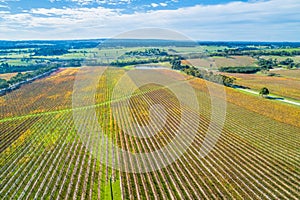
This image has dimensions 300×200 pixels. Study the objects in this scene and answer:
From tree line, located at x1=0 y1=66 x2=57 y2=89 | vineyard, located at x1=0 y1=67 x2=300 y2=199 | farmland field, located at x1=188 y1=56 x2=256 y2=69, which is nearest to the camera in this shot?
vineyard, located at x1=0 y1=67 x2=300 y2=199

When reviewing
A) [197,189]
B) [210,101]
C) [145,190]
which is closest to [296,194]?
[197,189]

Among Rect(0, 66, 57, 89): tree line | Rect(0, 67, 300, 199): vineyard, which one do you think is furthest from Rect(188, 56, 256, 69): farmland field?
Rect(0, 66, 57, 89): tree line

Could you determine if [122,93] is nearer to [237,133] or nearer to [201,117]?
[201,117]

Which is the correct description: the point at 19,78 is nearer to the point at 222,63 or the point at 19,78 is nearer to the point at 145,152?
the point at 145,152

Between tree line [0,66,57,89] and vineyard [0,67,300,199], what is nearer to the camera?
vineyard [0,67,300,199]

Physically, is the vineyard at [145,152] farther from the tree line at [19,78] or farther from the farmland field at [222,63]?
the farmland field at [222,63]

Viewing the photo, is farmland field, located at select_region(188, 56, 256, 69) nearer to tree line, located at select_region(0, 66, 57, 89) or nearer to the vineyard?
the vineyard

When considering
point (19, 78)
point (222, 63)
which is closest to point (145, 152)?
point (19, 78)

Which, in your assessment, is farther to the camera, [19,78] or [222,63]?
[222,63]

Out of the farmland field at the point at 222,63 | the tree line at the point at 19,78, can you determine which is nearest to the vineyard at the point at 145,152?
the tree line at the point at 19,78

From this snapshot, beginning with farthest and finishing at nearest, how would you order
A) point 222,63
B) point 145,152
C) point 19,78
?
1. point 222,63
2. point 19,78
3. point 145,152
